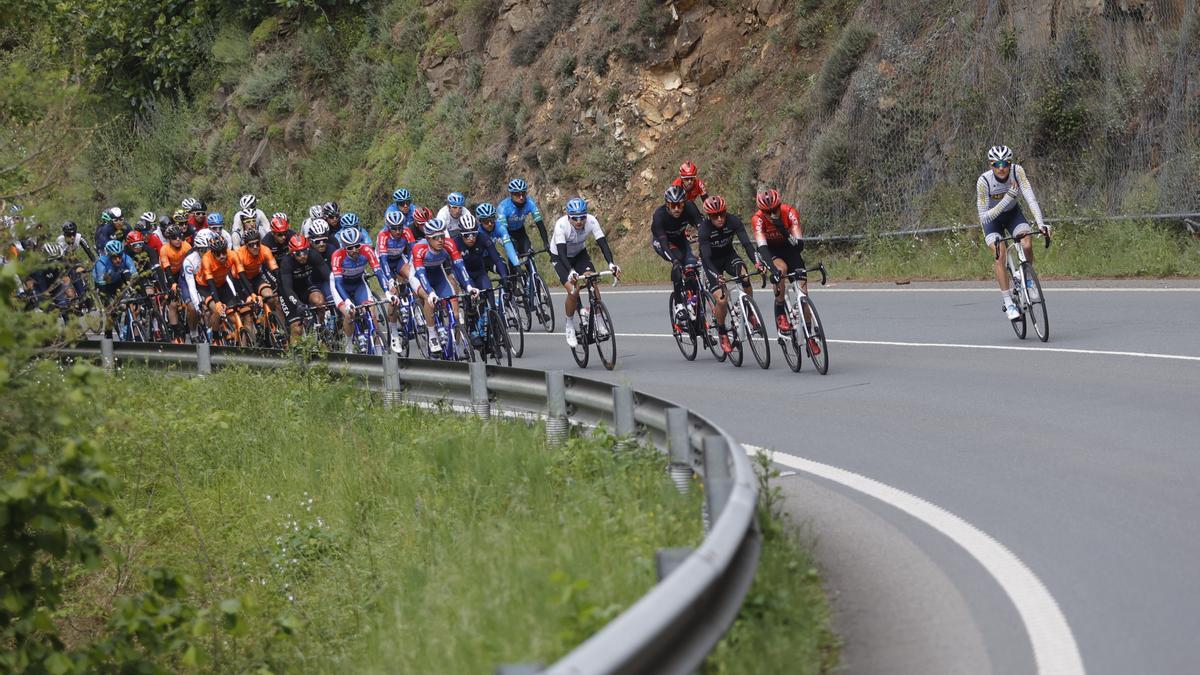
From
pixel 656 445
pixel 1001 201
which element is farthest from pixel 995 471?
pixel 1001 201

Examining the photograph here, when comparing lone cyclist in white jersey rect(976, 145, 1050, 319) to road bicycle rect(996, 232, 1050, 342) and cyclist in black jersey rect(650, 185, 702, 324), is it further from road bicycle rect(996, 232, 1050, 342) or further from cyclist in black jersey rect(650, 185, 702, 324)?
cyclist in black jersey rect(650, 185, 702, 324)

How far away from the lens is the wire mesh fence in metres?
22.2

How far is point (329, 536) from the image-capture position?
1131 cm

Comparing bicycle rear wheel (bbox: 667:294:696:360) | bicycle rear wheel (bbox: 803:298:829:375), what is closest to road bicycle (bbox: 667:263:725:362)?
bicycle rear wheel (bbox: 667:294:696:360)

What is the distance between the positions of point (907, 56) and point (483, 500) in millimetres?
19129

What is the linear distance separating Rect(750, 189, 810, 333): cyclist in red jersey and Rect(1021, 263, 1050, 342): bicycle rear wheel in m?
2.29

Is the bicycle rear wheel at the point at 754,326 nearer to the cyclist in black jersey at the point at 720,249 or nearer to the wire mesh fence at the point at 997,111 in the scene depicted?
the cyclist in black jersey at the point at 720,249

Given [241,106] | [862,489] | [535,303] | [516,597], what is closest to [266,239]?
[535,303]

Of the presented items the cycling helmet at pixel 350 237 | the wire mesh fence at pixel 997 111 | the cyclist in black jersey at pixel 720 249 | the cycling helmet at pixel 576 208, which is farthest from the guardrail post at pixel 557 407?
the wire mesh fence at pixel 997 111

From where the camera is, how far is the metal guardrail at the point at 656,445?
14.5ft

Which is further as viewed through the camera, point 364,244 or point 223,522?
point 364,244

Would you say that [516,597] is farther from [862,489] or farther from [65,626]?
[65,626]

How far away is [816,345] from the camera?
15117 mm

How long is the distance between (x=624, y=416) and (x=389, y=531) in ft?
8.10
